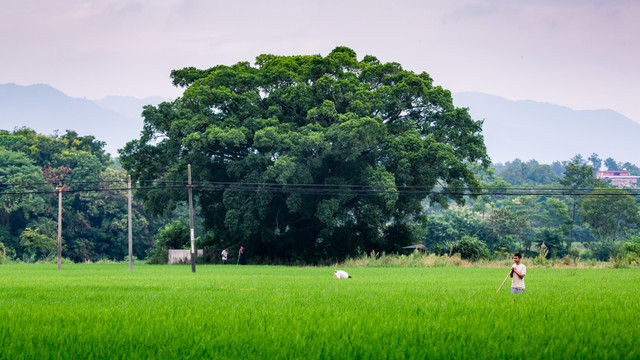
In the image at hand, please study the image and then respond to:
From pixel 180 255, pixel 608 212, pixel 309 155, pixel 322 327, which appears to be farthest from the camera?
pixel 608 212

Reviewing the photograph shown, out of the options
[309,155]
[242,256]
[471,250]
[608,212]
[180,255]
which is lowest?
[180,255]

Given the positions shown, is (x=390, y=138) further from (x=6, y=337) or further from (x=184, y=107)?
(x=6, y=337)

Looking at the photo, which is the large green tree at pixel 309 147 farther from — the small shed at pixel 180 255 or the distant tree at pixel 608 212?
the distant tree at pixel 608 212

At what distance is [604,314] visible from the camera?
39.9 feet

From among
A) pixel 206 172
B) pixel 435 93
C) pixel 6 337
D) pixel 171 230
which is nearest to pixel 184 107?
pixel 206 172

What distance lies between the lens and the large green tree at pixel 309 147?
4369cm

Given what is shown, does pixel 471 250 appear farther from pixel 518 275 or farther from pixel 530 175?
pixel 530 175

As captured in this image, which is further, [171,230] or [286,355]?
[171,230]

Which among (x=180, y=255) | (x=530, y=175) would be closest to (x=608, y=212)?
(x=180, y=255)

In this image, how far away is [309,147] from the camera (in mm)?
42750

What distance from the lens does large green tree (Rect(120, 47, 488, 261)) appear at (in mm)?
43688

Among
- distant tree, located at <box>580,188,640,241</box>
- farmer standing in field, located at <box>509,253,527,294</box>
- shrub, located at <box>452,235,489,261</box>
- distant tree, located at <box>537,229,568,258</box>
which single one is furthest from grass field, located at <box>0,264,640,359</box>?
distant tree, located at <box>580,188,640,241</box>

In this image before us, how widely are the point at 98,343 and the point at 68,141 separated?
7559cm

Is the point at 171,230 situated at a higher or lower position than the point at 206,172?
lower
